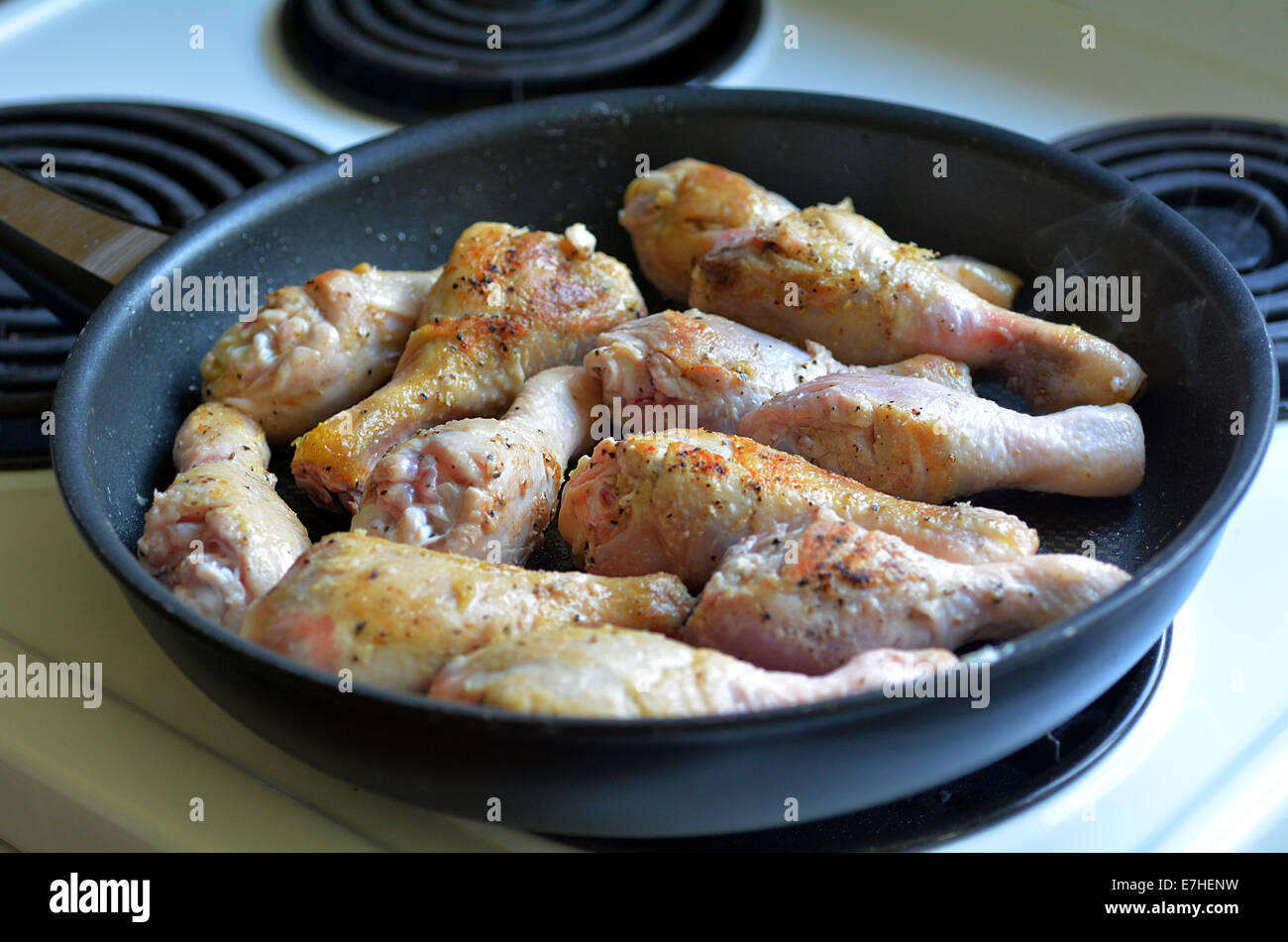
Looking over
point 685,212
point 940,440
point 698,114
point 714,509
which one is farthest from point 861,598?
point 698,114

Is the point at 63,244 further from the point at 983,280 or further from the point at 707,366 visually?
the point at 983,280

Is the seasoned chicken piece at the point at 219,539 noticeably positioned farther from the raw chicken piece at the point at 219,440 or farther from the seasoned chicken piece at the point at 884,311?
the seasoned chicken piece at the point at 884,311

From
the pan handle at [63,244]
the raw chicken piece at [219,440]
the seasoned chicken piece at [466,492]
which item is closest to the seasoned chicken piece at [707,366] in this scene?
the seasoned chicken piece at [466,492]

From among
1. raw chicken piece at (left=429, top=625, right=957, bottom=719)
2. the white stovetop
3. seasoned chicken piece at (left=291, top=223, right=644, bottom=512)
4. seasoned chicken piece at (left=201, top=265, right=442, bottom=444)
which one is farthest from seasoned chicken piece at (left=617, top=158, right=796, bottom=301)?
raw chicken piece at (left=429, top=625, right=957, bottom=719)

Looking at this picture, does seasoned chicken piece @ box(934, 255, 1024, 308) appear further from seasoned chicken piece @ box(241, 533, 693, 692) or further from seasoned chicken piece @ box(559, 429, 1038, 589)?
seasoned chicken piece @ box(241, 533, 693, 692)
